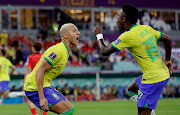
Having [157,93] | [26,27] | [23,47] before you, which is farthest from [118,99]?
[157,93]

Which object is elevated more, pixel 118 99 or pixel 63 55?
pixel 63 55

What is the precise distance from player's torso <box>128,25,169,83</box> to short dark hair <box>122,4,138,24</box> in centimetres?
16

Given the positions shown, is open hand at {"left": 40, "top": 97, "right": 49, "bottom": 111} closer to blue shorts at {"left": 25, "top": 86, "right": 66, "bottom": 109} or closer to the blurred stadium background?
blue shorts at {"left": 25, "top": 86, "right": 66, "bottom": 109}

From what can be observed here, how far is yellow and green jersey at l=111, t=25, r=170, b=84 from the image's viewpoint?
604 centimetres

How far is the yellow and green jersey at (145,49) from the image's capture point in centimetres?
604

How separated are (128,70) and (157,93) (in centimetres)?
1615

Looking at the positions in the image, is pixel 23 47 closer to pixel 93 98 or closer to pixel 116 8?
pixel 93 98

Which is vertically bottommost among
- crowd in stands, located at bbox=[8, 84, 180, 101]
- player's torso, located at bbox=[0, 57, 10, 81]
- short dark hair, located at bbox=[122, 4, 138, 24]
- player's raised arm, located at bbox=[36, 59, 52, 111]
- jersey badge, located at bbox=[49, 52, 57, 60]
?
crowd in stands, located at bbox=[8, 84, 180, 101]

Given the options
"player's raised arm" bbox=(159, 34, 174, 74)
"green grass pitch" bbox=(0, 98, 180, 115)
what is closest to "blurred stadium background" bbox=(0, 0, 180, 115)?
"green grass pitch" bbox=(0, 98, 180, 115)

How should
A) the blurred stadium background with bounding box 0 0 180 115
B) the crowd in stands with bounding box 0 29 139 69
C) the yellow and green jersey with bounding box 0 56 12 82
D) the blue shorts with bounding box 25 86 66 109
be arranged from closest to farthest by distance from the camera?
the blue shorts with bounding box 25 86 66 109
the yellow and green jersey with bounding box 0 56 12 82
the blurred stadium background with bounding box 0 0 180 115
the crowd in stands with bounding box 0 29 139 69

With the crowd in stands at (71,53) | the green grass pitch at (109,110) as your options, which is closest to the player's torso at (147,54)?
the green grass pitch at (109,110)

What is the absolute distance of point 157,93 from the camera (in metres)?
6.11

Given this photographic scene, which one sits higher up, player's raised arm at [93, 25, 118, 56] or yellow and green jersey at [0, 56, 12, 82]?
player's raised arm at [93, 25, 118, 56]

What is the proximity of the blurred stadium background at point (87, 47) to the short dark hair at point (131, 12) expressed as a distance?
21.1 ft
